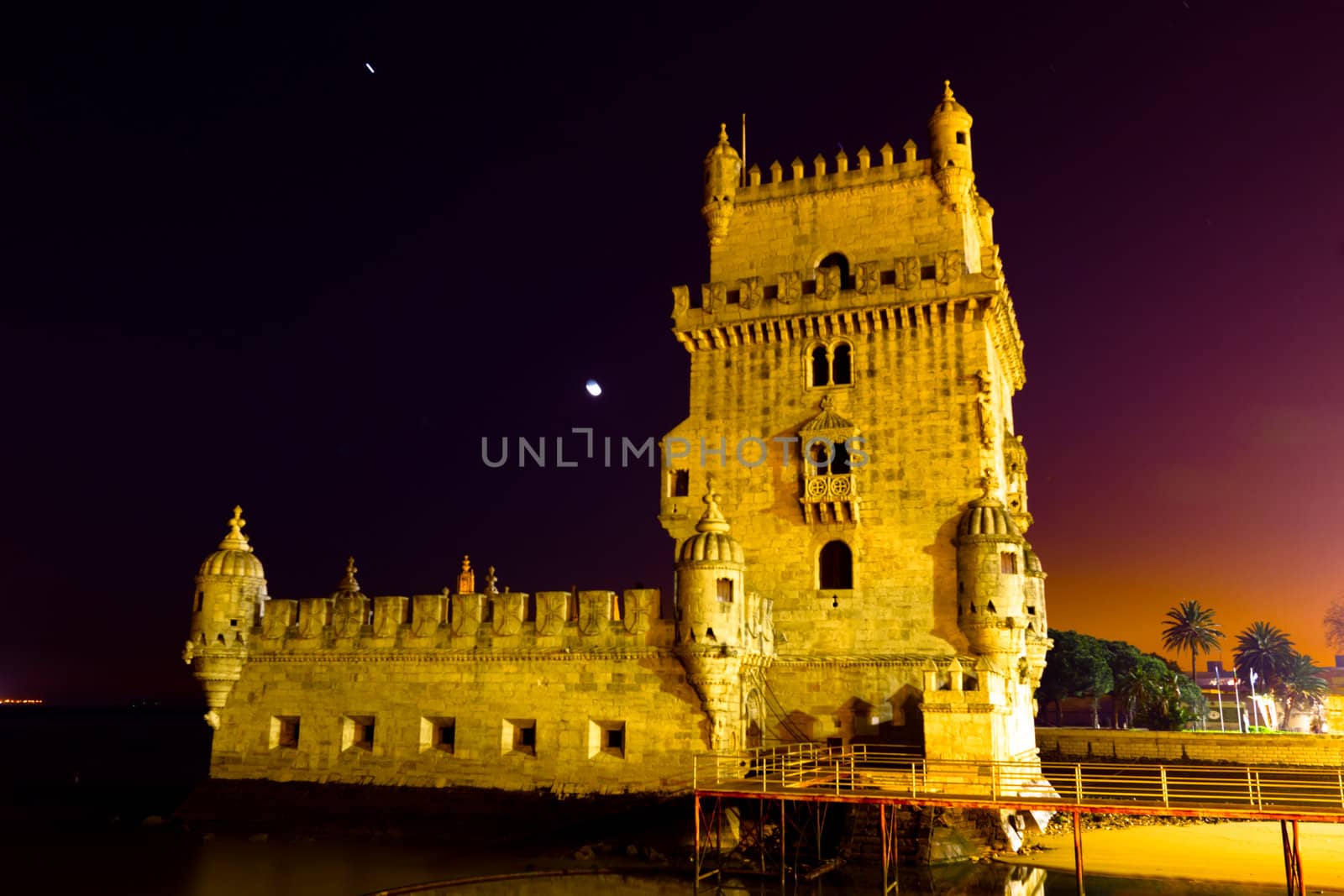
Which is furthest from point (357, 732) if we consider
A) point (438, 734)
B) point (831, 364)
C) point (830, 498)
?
point (831, 364)

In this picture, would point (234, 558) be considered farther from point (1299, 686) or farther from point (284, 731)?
point (1299, 686)

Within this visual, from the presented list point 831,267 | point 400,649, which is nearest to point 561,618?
point 400,649

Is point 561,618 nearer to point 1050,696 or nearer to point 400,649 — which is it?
point 400,649

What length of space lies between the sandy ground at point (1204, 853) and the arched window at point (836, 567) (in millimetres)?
8760

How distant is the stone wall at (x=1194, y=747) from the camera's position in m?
43.5

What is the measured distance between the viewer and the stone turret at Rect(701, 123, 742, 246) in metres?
36.7

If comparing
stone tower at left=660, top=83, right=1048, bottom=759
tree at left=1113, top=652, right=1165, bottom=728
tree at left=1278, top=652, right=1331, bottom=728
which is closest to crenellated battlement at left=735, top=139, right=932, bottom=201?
stone tower at left=660, top=83, right=1048, bottom=759

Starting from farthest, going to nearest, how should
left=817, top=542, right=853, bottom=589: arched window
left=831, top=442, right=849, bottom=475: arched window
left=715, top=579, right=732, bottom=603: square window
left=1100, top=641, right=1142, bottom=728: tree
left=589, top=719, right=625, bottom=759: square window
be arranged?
left=1100, top=641, right=1142, bottom=728: tree < left=831, top=442, right=849, bottom=475: arched window < left=817, top=542, right=853, bottom=589: arched window < left=589, top=719, right=625, bottom=759: square window < left=715, top=579, right=732, bottom=603: square window

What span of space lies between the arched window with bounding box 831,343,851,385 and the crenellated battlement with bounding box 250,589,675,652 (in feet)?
30.4

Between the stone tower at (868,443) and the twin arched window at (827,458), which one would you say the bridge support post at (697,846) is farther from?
the twin arched window at (827,458)

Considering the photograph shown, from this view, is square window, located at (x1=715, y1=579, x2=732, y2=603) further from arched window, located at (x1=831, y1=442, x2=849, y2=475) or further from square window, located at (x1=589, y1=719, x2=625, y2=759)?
arched window, located at (x1=831, y1=442, x2=849, y2=475)

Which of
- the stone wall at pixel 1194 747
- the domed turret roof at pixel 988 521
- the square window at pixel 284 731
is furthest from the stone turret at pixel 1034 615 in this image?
the square window at pixel 284 731

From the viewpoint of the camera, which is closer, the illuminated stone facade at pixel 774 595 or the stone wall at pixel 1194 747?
the illuminated stone facade at pixel 774 595

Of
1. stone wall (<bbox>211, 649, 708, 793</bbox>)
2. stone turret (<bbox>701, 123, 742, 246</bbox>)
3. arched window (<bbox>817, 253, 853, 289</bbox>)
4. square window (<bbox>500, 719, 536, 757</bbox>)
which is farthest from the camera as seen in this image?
stone turret (<bbox>701, 123, 742, 246</bbox>)
